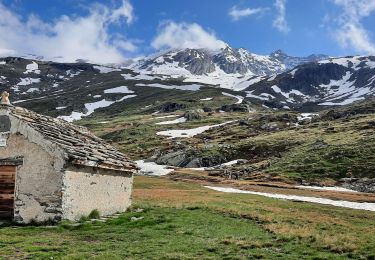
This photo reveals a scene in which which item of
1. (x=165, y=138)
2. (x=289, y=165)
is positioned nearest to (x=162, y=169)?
(x=289, y=165)

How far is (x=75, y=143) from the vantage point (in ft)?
87.9

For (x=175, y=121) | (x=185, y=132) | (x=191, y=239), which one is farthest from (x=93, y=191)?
(x=175, y=121)

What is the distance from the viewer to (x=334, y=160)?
90.9 m

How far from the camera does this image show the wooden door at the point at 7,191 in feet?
79.4

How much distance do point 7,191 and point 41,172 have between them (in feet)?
7.59

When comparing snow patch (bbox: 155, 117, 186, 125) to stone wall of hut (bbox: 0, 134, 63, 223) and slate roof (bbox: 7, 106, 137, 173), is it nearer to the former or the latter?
slate roof (bbox: 7, 106, 137, 173)

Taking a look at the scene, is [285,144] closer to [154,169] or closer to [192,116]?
[154,169]

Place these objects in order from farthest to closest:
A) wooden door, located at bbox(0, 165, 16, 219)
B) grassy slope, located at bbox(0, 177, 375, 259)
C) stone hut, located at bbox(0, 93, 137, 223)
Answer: wooden door, located at bbox(0, 165, 16, 219)
stone hut, located at bbox(0, 93, 137, 223)
grassy slope, located at bbox(0, 177, 375, 259)

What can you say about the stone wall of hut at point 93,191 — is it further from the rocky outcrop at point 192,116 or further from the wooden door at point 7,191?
the rocky outcrop at point 192,116

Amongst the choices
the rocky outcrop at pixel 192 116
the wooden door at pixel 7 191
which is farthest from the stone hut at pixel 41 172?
the rocky outcrop at pixel 192 116

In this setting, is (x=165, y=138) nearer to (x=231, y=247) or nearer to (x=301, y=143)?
(x=301, y=143)

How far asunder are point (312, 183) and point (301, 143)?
33.0 metres

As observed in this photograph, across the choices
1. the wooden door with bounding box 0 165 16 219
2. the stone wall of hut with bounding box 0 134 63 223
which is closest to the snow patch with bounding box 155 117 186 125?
the wooden door with bounding box 0 165 16 219

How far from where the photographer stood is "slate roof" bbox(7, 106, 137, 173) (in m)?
24.5
